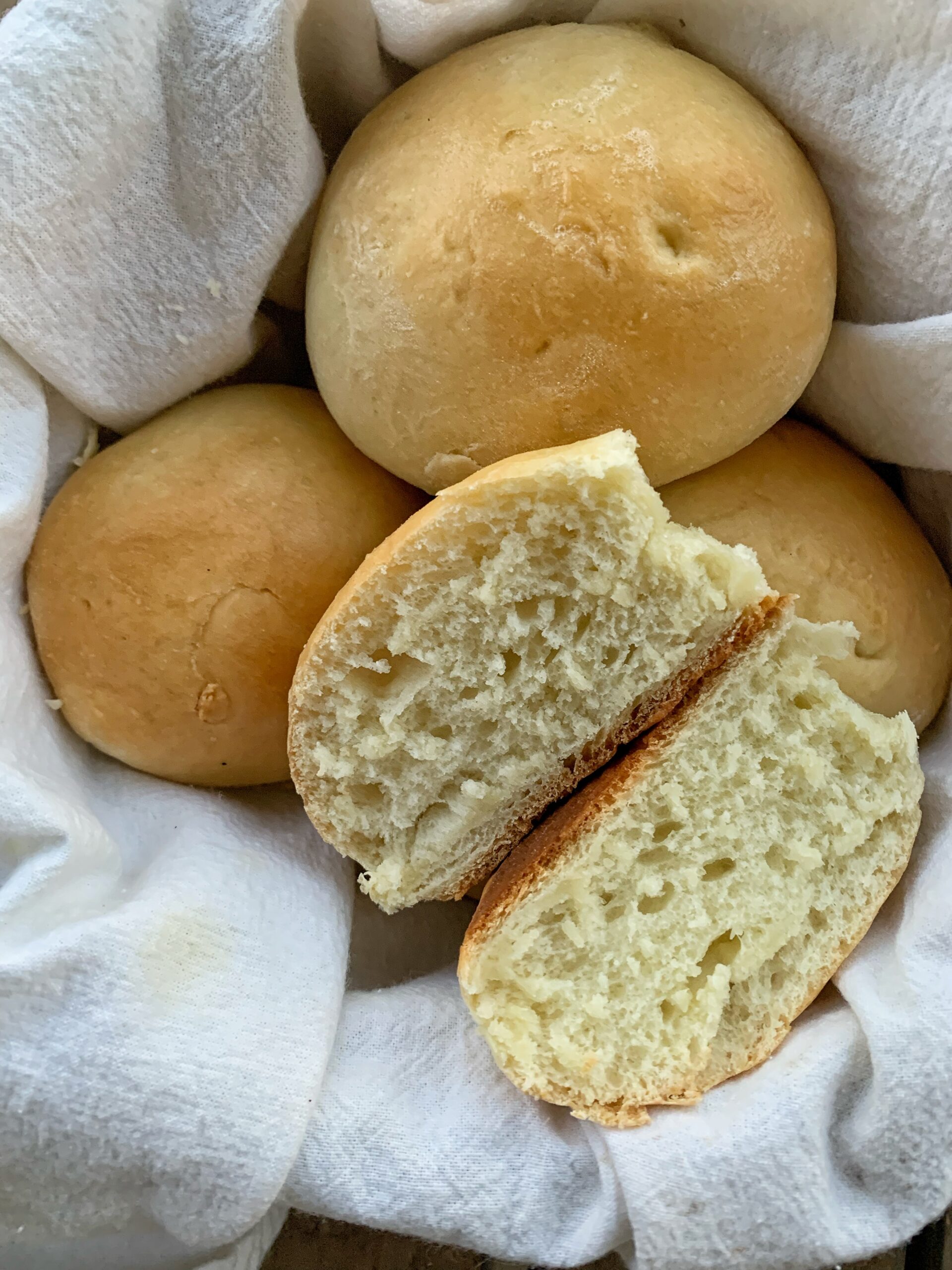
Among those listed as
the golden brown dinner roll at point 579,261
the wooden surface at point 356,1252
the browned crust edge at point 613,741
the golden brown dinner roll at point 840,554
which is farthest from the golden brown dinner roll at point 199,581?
the wooden surface at point 356,1252

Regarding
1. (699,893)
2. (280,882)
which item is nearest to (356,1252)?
(280,882)

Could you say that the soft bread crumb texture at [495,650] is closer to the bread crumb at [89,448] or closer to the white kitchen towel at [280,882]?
the white kitchen towel at [280,882]

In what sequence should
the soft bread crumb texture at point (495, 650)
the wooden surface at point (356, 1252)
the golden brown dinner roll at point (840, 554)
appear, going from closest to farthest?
the soft bread crumb texture at point (495, 650) < the golden brown dinner roll at point (840, 554) < the wooden surface at point (356, 1252)

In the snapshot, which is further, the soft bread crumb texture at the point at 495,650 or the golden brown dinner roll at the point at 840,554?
the golden brown dinner roll at the point at 840,554

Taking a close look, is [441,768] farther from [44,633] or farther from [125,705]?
[44,633]

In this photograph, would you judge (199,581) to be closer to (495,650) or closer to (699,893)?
(495,650)

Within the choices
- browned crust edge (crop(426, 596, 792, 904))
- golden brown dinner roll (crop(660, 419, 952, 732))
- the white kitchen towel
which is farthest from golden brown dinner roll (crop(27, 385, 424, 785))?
golden brown dinner roll (crop(660, 419, 952, 732))
